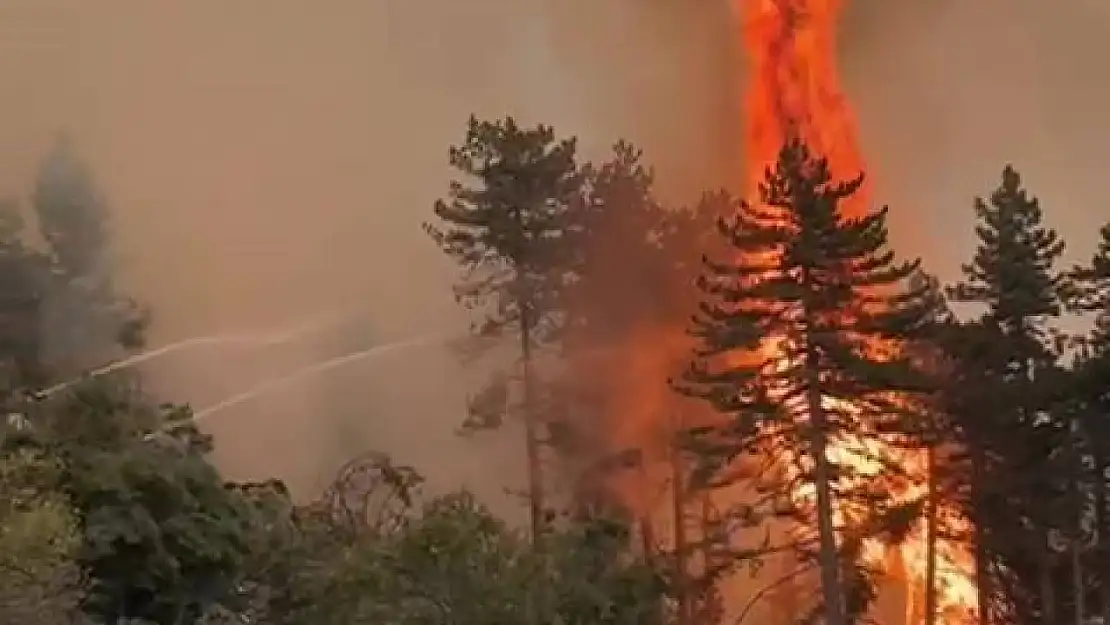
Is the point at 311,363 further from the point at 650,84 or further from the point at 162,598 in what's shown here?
the point at 162,598

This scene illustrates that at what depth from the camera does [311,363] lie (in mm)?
23547

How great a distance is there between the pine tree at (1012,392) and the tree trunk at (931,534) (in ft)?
2.11

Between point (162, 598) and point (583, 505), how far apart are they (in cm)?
856

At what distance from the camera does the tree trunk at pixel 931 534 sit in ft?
67.3

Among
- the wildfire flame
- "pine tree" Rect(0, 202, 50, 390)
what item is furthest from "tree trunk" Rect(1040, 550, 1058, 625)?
"pine tree" Rect(0, 202, 50, 390)

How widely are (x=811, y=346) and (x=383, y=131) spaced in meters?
10.5

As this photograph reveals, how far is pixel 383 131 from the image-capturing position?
25.0 meters

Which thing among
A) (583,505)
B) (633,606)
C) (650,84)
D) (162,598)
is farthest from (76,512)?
(650,84)

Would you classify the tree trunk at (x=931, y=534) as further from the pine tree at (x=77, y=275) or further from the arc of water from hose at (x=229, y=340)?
the pine tree at (x=77, y=275)

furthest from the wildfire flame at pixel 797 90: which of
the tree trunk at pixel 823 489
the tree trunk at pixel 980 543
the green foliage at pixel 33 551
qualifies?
the green foliage at pixel 33 551

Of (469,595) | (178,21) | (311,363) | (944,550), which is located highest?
(178,21)

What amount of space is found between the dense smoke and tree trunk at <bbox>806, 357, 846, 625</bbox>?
7876mm

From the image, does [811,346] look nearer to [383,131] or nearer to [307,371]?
[307,371]

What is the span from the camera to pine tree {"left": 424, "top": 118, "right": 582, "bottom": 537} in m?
21.4
